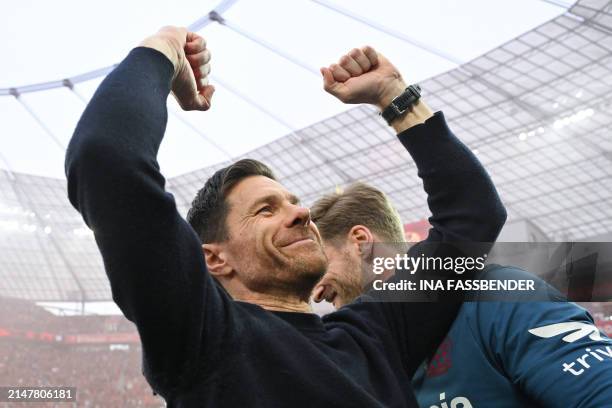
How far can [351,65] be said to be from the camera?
6.29 ft

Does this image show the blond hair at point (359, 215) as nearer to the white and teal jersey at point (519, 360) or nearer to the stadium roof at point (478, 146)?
the white and teal jersey at point (519, 360)

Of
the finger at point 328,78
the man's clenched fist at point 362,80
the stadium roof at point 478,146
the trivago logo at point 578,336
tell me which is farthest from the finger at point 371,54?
the stadium roof at point 478,146

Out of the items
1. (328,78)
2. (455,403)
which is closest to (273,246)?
(328,78)

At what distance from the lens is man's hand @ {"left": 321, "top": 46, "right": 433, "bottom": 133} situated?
1899 millimetres

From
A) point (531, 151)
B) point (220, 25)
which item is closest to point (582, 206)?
point (531, 151)

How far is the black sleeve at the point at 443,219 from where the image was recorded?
6.03 feet

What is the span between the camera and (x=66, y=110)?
23172 millimetres

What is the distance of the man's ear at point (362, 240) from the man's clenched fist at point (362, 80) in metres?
0.66

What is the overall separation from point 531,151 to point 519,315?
2305cm

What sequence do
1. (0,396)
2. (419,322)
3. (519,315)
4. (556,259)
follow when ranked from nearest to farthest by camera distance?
(519,315) → (419,322) → (556,259) → (0,396)

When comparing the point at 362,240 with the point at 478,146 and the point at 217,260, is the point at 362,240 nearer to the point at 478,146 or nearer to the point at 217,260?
the point at 217,260

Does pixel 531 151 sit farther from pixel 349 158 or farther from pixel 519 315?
pixel 519 315

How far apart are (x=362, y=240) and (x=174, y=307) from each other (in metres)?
1.25

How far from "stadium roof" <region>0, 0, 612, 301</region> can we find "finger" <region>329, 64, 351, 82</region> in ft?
51.4
